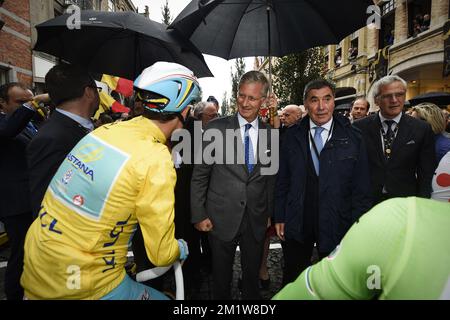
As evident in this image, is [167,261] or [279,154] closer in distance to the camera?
[167,261]

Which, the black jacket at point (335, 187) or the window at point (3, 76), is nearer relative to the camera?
the black jacket at point (335, 187)

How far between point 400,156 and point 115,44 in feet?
12.0

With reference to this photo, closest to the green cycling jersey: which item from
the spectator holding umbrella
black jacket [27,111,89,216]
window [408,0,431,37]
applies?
black jacket [27,111,89,216]

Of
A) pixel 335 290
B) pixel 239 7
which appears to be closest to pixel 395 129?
pixel 239 7

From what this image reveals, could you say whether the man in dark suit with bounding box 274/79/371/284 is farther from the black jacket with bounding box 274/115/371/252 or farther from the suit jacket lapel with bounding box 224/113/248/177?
the suit jacket lapel with bounding box 224/113/248/177

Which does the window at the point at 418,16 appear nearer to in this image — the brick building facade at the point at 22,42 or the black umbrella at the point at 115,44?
the black umbrella at the point at 115,44

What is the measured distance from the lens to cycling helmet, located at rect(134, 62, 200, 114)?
1556mm

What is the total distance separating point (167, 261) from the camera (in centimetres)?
141

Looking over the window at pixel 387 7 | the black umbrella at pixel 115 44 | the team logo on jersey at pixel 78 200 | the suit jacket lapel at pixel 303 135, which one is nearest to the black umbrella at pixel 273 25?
the black umbrella at pixel 115 44

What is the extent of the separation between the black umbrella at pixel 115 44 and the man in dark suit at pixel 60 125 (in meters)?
0.85

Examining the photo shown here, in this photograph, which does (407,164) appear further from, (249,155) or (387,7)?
(387,7)

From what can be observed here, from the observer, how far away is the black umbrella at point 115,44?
283cm

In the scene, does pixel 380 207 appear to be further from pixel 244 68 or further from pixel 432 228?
pixel 244 68

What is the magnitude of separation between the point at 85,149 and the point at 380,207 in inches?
54.0
